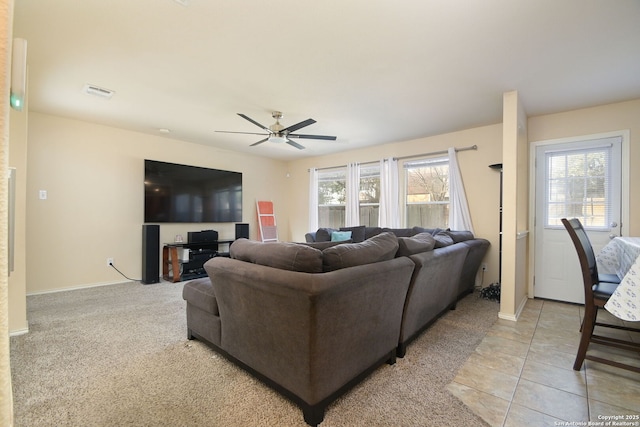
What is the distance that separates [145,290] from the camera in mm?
3961

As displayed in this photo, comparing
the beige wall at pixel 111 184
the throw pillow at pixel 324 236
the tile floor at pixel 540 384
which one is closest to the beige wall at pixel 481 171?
the beige wall at pixel 111 184

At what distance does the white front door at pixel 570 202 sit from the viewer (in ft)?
10.8

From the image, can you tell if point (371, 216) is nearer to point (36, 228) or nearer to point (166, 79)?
point (166, 79)

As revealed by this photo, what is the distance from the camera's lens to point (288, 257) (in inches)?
62.6

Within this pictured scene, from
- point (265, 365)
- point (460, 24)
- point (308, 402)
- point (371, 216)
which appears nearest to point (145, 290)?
point (265, 365)

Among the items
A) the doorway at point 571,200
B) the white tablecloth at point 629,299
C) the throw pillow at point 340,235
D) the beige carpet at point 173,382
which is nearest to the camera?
the beige carpet at point 173,382

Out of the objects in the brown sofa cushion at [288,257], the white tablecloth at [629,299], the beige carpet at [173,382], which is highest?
the brown sofa cushion at [288,257]

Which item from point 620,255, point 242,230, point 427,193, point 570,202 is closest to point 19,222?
point 242,230

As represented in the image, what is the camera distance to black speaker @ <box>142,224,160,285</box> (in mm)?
4309

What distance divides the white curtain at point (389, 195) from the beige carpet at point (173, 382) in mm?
2378

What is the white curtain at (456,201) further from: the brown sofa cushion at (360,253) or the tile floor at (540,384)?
the brown sofa cushion at (360,253)

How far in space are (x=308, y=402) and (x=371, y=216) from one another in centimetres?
430

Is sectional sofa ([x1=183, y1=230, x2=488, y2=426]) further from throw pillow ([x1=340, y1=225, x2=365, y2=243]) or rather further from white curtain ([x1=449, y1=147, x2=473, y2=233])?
throw pillow ([x1=340, y1=225, x2=365, y2=243])

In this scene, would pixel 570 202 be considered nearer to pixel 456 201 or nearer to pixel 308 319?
pixel 456 201
